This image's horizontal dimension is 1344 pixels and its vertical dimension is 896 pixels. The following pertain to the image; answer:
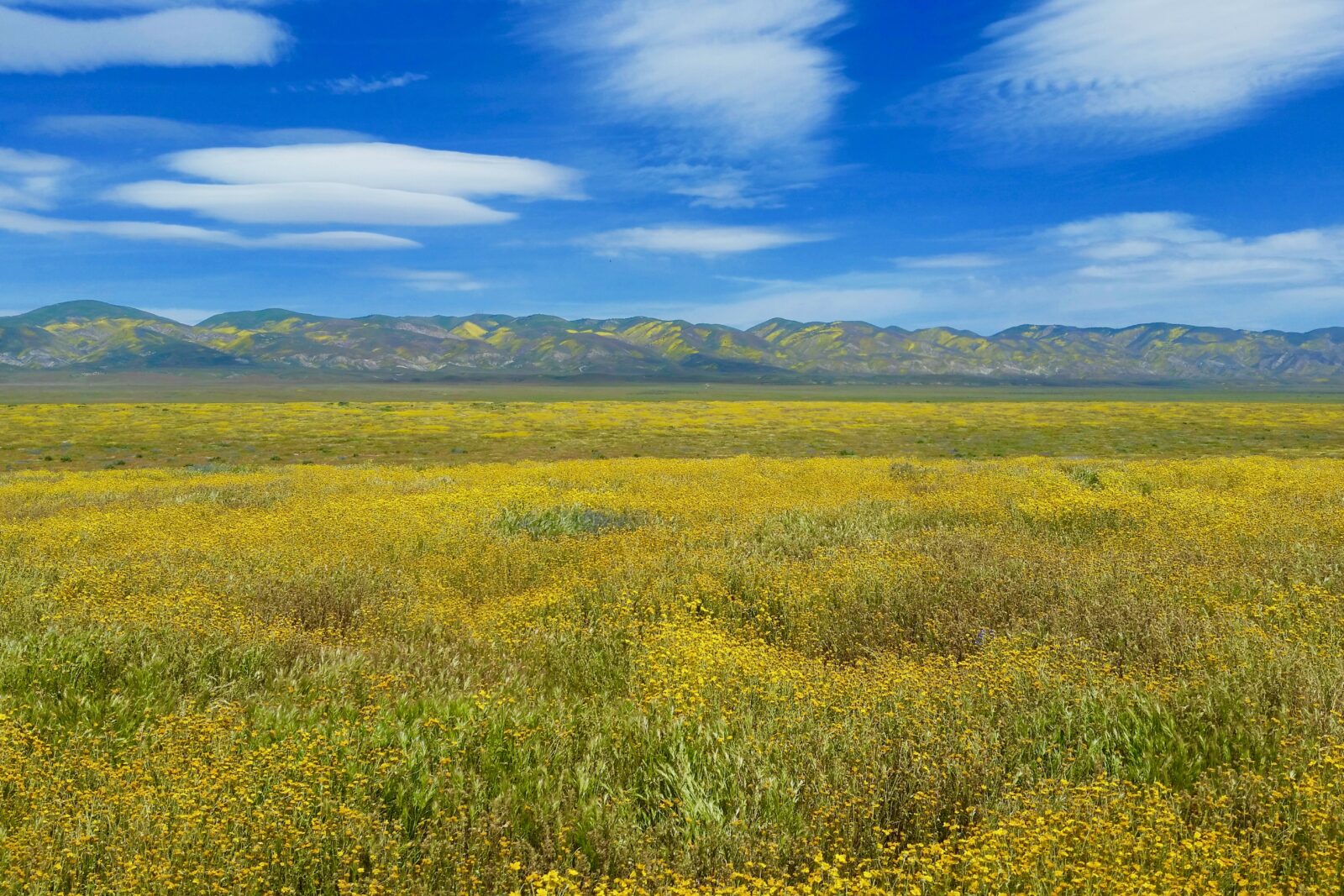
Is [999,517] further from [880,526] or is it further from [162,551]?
[162,551]

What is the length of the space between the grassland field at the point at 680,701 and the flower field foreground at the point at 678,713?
32 mm

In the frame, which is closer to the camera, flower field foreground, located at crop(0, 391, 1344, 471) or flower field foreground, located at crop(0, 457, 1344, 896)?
flower field foreground, located at crop(0, 457, 1344, 896)

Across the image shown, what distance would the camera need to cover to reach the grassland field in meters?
3.60

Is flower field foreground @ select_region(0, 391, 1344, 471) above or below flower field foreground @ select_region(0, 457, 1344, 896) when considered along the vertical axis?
below

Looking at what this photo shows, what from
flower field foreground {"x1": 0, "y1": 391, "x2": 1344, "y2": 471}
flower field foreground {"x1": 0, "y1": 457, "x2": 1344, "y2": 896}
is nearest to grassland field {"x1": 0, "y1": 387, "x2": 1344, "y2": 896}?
flower field foreground {"x1": 0, "y1": 457, "x2": 1344, "y2": 896}

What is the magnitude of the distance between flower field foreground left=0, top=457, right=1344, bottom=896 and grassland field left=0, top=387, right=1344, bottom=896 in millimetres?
32

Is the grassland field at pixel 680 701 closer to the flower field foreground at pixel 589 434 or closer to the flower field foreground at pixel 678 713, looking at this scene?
the flower field foreground at pixel 678 713

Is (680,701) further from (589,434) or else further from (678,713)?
(589,434)

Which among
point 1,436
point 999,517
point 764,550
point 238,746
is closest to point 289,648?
point 238,746

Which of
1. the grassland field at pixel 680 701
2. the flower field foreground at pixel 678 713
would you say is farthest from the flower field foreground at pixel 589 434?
the flower field foreground at pixel 678 713

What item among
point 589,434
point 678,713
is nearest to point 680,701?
point 678,713

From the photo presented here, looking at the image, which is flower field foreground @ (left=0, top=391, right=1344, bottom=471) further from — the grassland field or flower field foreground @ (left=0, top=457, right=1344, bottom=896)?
flower field foreground @ (left=0, top=457, right=1344, bottom=896)

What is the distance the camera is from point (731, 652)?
244 inches

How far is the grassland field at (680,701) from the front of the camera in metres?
3.60
